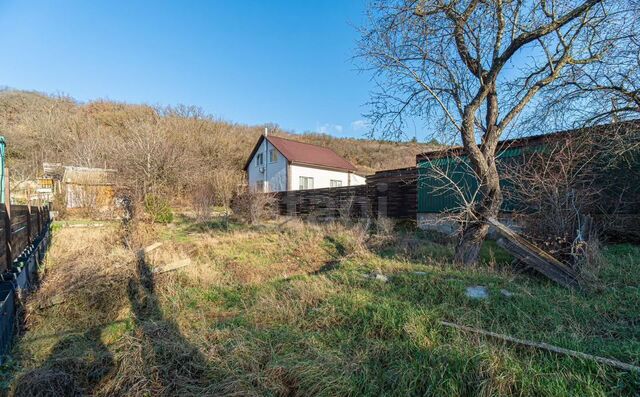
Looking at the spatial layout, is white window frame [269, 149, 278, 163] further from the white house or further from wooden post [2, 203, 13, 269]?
wooden post [2, 203, 13, 269]

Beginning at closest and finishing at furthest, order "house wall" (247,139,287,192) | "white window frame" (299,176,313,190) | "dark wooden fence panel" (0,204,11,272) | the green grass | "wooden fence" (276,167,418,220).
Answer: the green grass
"dark wooden fence panel" (0,204,11,272)
"wooden fence" (276,167,418,220)
"house wall" (247,139,287,192)
"white window frame" (299,176,313,190)

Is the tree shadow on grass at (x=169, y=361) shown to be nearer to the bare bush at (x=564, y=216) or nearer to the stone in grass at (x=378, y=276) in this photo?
the stone in grass at (x=378, y=276)

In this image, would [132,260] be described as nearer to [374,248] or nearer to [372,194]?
[374,248]

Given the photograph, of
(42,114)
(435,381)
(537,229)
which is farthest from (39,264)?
(42,114)

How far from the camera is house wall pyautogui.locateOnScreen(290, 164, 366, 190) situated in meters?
22.7

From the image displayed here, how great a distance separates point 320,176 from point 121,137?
52.8 ft

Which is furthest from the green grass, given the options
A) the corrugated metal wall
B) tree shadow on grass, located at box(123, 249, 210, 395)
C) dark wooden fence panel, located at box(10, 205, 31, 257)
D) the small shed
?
the small shed

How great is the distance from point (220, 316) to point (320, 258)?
3941mm

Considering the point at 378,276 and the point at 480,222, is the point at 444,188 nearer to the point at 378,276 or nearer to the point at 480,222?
the point at 480,222

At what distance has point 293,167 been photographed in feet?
73.7

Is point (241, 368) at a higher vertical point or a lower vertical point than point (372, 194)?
lower

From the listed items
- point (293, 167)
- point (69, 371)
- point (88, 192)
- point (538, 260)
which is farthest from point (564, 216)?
point (293, 167)

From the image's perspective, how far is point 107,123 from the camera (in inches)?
1106

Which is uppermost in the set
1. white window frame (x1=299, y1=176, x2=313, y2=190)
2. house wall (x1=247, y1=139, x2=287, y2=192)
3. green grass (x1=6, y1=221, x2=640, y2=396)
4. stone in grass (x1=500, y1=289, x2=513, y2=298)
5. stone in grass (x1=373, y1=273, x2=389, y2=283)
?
house wall (x1=247, y1=139, x2=287, y2=192)
